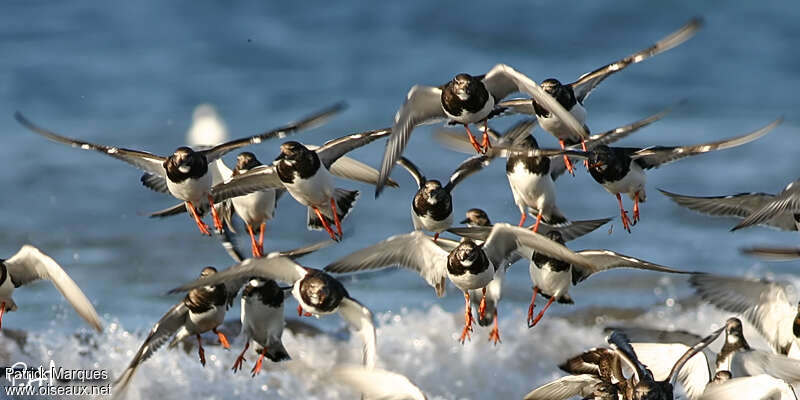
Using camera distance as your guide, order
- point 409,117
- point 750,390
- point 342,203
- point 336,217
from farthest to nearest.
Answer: point 342,203 < point 336,217 < point 409,117 < point 750,390

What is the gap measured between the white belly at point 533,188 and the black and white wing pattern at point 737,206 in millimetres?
820

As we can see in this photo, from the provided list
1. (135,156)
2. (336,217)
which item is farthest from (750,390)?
(135,156)

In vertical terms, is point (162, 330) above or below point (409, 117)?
below

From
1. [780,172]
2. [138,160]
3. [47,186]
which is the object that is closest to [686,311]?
[780,172]

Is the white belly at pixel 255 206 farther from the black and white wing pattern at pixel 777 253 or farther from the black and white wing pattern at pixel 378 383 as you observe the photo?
the black and white wing pattern at pixel 777 253

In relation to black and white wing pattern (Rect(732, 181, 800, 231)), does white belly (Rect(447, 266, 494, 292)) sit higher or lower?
lower

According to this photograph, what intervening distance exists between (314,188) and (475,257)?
1020 millimetres

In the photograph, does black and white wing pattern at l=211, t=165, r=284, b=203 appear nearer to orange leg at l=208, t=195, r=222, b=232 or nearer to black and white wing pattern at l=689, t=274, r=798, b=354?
orange leg at l=208, t=195, r=222, b=232

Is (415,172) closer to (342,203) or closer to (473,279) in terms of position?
(342,203)

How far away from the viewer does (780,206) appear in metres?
6.56

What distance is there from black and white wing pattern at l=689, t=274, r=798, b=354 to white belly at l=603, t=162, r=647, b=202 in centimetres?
72

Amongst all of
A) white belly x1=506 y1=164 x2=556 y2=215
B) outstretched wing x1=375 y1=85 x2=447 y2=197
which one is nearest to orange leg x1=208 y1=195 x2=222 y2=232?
outstretched wing x1=375 y1=85 x2=447 y2=197

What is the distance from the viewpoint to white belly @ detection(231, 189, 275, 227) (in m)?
6.98

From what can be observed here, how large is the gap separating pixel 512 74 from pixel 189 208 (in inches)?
78.3
